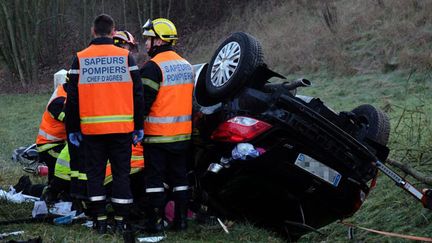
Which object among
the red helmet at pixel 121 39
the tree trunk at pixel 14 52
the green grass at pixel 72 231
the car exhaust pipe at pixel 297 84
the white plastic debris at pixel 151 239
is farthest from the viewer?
the tree trunk at pixel 14 52

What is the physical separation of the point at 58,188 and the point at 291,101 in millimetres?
2590

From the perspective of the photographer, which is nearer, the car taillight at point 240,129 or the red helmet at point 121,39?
the car taillight at point 240,129

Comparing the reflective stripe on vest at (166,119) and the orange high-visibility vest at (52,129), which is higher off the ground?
the reflective stripe on vest at (166,119)

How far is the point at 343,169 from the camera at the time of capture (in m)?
4.34

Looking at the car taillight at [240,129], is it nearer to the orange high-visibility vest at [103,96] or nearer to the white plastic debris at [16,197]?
the orange high-visibility vest at [103,96]

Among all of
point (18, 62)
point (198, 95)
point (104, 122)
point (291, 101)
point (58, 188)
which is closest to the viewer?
point (291, 101)

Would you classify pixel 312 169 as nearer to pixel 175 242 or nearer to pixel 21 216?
pixel 175 242

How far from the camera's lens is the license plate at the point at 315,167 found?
4.30 m

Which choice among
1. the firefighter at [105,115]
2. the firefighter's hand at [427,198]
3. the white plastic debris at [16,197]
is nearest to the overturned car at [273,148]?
the firefighter's hand at [427,198]

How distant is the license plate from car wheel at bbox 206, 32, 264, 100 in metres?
0.73

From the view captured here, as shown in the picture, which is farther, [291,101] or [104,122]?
[104,122]

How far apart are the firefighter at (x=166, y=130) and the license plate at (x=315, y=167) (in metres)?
1.05

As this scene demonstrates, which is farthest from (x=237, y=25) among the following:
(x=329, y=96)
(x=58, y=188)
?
(x=58, y=188)

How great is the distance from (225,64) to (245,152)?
0.83 m
